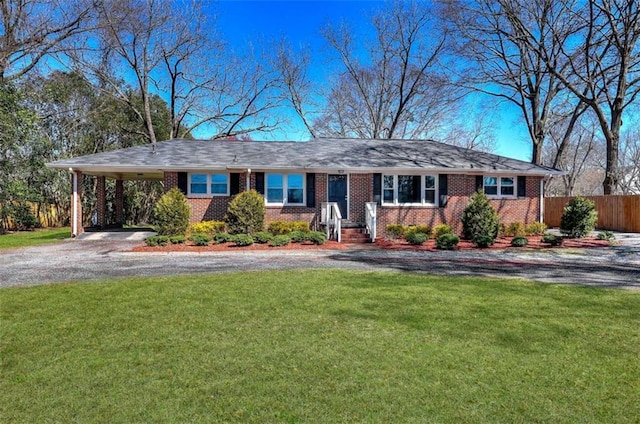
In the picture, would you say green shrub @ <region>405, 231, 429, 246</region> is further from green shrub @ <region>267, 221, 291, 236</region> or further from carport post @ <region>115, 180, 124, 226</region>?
carport post @ <region>115, 180, 124, 226</region>

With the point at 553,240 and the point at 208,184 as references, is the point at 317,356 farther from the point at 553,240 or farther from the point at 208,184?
the point at 208,184

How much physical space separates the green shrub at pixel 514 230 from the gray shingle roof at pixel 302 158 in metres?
2.42

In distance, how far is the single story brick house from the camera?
15.2 metres

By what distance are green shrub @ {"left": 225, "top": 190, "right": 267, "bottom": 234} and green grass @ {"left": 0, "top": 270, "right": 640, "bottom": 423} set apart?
25.6 feet

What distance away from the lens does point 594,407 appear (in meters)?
2.83

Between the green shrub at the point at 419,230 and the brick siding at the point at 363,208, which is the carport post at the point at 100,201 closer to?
the brick siding at the point at 363,208

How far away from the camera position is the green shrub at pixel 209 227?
14102mm

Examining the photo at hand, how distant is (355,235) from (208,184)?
247 inches

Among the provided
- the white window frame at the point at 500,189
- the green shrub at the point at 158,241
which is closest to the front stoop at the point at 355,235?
the green shrub at the point at 158,241

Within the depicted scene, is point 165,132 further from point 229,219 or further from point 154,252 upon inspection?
point 154,252

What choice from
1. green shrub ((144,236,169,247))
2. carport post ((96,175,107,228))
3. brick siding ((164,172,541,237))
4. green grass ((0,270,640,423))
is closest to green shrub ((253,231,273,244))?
brick siding ((164,172,541,237))

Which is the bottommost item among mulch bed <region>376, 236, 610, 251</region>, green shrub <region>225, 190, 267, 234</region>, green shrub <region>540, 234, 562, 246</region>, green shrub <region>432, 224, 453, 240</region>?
mulch bed <region>376, 236, 610, 251</region>

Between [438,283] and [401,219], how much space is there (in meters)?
9.25

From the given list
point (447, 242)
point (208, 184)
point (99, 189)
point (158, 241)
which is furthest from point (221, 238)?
point (99, 189)
